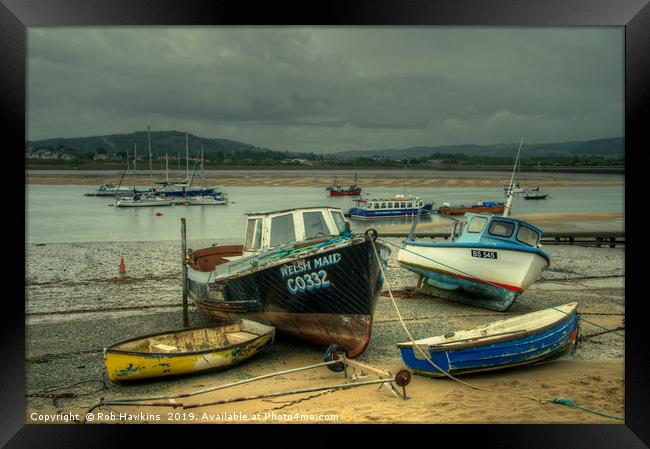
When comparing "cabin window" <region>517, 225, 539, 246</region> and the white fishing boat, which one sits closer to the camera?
the white fishing boat

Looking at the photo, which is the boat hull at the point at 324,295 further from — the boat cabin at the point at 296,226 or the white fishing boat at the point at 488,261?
the white fishing boat at the point at 488,261

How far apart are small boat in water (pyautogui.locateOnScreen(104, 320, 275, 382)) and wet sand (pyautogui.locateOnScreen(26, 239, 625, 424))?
0.25 metres

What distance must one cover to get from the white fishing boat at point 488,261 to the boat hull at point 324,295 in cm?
385

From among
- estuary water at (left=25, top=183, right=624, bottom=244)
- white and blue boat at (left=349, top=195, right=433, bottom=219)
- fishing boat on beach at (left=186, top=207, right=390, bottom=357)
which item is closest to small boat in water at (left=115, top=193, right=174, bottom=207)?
estuary water at (left=25, top=183, right=624, bottom=244)

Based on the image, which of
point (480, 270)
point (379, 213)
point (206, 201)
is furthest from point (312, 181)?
point (480, 270)

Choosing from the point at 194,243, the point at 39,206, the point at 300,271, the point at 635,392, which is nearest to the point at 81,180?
the point at 39,206

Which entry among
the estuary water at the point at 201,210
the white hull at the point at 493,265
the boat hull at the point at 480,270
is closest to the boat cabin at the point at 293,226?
the boat hull at the point at 480,270

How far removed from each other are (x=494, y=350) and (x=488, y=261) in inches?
196

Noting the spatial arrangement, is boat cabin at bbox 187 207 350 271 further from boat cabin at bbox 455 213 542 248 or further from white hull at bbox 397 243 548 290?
boat cabin at bbox 455 213 542 248

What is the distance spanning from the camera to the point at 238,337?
10.5 meters

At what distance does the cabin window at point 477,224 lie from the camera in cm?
1413

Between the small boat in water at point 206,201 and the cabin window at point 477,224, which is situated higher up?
the small boat in water at point 206,201

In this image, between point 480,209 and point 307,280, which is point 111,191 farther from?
point 307,280

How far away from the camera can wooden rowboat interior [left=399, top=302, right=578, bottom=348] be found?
8.82 meters
